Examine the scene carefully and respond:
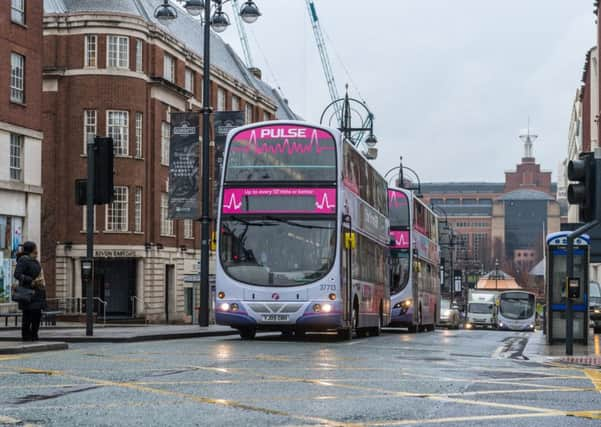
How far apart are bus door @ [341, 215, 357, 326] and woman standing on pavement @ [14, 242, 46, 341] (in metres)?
6.53

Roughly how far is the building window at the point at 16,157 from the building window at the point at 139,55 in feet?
49.9

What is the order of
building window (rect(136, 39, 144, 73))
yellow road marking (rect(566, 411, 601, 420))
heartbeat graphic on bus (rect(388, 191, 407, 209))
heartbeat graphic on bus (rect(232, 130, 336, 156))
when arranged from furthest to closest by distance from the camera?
1. building window (rect(136, 39, 144, 73))
2. heartbeat graphic on bus (rect(388, 191, 407, 209))
3. heartbeat graphic on bus (rect(232, 130, 336, 156))
4. yellow road marking (rect(566, 411, 601, 420))

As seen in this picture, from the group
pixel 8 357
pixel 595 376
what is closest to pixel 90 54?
pixel 8 357

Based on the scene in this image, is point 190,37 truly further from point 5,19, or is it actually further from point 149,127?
point 5,19

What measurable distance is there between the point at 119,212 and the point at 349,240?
30241 millimetres

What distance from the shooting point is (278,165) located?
21.6 metres


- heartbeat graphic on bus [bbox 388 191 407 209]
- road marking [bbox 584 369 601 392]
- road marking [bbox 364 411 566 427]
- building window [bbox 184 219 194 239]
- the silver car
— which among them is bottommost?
the silver car

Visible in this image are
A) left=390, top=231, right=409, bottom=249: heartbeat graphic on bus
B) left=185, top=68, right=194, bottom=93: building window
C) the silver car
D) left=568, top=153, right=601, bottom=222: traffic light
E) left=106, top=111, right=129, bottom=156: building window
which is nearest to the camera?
left=568, top=153, right=601, bottom=222: traffic light

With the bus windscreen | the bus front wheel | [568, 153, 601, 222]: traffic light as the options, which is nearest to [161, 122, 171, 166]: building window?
the bus front wheel

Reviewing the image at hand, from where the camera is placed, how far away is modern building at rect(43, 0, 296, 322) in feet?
166

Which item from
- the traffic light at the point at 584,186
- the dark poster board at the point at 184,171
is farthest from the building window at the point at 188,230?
the traffic light at the point at 584,186

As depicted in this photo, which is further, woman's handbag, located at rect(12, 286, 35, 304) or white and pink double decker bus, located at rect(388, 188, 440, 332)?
white and pink double decker bus, located at rect(388, 188, 440, 332)

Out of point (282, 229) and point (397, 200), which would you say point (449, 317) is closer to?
point (397, 200)

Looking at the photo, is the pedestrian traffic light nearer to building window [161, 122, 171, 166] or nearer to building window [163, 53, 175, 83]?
building window [161, 122, 171, 166]
